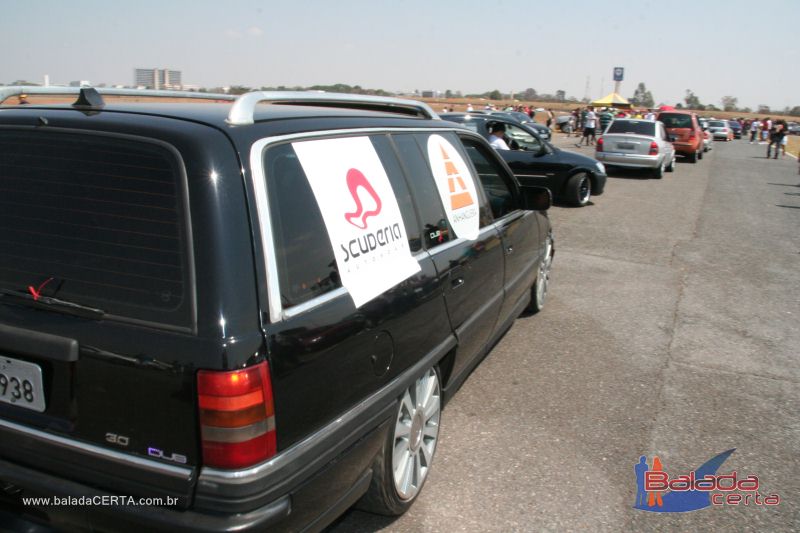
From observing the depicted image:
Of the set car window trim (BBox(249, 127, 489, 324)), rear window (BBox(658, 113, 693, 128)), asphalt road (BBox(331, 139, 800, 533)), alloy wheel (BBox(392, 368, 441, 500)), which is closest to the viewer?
car window trim (BBox(249, 127, 489, 324))

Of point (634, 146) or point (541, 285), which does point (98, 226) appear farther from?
point (634, 146)

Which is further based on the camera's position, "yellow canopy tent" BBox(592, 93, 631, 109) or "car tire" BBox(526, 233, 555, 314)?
"yellow canopy tent" BBox(592, 93, 631, 109)

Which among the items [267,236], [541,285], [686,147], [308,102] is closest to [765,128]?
[686,147]

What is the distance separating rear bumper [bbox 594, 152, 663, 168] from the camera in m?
17.1

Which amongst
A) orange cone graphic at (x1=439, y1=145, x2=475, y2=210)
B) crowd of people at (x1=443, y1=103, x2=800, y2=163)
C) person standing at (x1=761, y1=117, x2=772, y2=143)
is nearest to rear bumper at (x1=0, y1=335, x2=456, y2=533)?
orange cone graphic at (x1=439, y1=145, x2=475, y2=210)

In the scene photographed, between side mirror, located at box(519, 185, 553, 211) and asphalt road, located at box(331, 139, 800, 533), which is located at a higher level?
side mirror, located at box(519, 185, 553, 211)

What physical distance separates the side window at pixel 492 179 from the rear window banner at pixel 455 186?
32 centimetres

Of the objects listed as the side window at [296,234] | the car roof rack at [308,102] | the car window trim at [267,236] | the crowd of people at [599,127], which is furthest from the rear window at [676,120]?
the car window trim at [267,236]

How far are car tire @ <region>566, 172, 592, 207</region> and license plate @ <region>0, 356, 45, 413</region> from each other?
37.0ft

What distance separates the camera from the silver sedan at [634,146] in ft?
56.1

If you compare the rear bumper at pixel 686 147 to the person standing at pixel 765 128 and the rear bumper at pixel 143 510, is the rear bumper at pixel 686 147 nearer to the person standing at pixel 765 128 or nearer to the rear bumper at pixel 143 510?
the person standing at pixel 765 128

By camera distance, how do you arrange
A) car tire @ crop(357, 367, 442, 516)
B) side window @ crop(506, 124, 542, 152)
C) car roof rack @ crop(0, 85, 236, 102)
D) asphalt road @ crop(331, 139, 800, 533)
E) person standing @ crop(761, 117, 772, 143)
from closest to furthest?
car tire @ crop(357, 367, 442, 516)
car roof rack @ crop(0, 85, 236, 102)
asphalt road @ crop(331, 139, 800, 533)
side window @ crop(506, 124, 542, 152)
person standing @ crop(761, 117, 772, 143)

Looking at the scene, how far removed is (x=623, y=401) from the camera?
4.20 meters

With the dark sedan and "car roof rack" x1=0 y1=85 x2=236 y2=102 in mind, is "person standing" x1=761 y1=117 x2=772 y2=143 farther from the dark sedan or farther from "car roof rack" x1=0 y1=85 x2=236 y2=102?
"car roof rack" x1=0 y1=85 x2=236 y2=102
